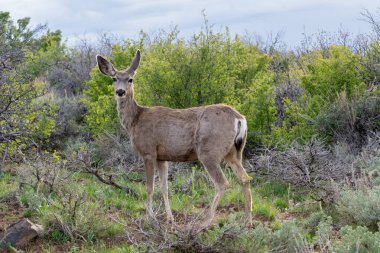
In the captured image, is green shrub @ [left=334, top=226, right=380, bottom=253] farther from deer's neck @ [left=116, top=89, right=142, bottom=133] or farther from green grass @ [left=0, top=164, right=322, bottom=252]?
deer's neck @ [left=116, top=89, right=142, bottom=133]

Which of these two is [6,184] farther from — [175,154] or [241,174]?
[241,174]

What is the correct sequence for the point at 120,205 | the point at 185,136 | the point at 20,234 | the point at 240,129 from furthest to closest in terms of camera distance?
the point at 120,205 → the point at 185,136 → the point at 240,129 → the point at 20,234

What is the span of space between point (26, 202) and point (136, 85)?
14.7 ft

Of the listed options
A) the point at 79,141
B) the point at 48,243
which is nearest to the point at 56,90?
the point at 79,141

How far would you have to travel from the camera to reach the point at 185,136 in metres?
8.29

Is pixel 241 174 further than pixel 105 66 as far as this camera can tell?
No

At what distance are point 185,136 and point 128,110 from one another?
121 cm

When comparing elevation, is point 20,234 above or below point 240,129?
below

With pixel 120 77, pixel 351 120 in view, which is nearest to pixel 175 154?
pixel 120 77

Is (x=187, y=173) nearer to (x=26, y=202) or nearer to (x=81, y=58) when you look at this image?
(x=26, y=202)

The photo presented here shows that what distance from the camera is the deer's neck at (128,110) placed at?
898cm

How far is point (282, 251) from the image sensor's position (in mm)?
6383

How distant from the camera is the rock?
23.2ft

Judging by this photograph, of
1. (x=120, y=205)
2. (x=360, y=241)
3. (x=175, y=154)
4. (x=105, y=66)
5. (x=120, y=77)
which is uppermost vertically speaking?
(x=105, y=66)
